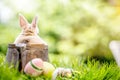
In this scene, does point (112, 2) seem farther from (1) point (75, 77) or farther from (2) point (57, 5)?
(1) point (75, 77)

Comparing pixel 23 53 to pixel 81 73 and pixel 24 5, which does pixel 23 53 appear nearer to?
pixel 81 73

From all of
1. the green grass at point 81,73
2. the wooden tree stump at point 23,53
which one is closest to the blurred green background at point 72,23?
the green grass at point 81,73

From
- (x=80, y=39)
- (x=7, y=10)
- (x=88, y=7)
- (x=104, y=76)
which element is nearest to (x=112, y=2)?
(x=88, y=7)

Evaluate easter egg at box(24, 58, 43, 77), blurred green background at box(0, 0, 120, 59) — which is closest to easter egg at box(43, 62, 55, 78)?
easter egg at box(24, 58, 43, 77)

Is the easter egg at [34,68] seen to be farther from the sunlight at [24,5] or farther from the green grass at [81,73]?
the sunlight at [24,5]

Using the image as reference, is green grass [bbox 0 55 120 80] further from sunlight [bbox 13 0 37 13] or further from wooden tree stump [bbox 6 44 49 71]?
sunlight [bbox 13 0 37 13]

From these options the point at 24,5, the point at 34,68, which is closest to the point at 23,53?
the point at 34,68
